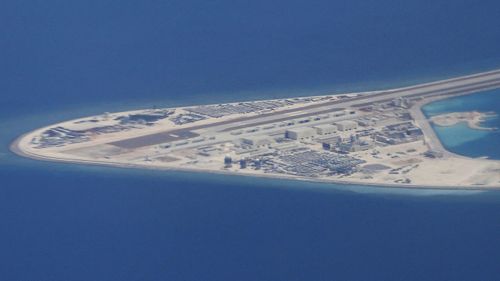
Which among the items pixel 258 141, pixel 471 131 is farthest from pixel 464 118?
pixel 258 141

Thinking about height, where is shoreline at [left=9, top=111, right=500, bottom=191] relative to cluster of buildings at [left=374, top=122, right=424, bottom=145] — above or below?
below

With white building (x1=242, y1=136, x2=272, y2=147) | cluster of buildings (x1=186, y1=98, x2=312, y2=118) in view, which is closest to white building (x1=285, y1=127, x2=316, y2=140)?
white building (x1=242, y1=136, x2=272, y2=147)

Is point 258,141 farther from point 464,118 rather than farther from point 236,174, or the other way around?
point 464,118

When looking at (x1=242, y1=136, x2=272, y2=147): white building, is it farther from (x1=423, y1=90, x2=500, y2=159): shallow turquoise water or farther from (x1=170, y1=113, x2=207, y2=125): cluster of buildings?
(x1=423, y1=90, x2=500, y2=159): shallow turquoise water

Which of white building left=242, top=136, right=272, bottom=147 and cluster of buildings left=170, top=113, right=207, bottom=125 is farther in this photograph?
cluster of buildings left=170, top=113, right=207, bottom=125

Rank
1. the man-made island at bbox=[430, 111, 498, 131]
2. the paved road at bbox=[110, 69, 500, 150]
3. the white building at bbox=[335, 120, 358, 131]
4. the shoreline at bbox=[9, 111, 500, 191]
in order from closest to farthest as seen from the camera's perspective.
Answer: the shoreline at bbox=[9, 111, 500, 191] → the paved road at bbox=[110, 69, 500, 150] → the man-made island at bbox=[430, 111, 498, 131] → the white building at bbox=[335, 120, 358, 131]
